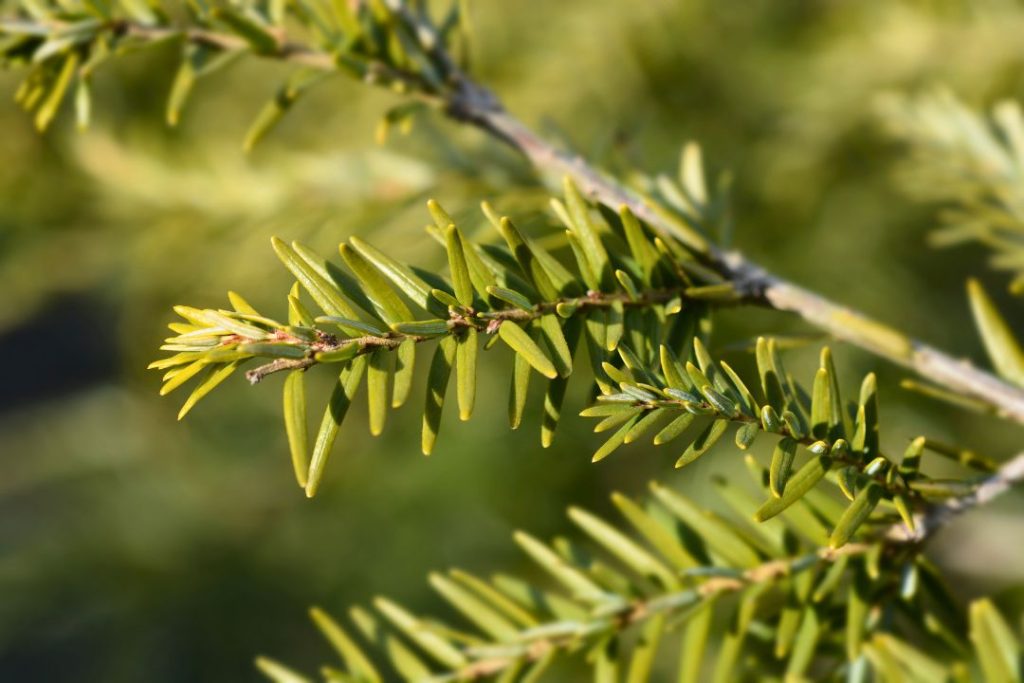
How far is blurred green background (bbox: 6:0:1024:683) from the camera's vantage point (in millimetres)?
780

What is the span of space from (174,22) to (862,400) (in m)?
0.37

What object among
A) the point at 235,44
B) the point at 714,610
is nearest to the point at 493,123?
the point at 235,44

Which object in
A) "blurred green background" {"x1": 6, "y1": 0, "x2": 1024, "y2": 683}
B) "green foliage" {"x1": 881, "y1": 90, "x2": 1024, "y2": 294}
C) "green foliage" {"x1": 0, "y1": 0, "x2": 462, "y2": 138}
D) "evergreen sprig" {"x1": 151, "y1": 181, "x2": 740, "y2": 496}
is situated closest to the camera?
"evergreen sprig" {"x1": 151, "y1": 181, "x2": 740, "y2": 496}

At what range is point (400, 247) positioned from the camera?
2.25 feet

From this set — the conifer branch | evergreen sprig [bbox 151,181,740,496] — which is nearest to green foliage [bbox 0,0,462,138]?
the conifer branch

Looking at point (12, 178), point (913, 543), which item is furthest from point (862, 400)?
point (12, 178)

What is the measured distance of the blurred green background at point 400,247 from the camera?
2.56 ft

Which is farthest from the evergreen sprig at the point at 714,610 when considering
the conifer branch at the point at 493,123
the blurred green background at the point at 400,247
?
the blurred green background at the point at 400,247

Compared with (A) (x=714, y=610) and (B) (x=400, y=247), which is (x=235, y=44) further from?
(A) (x=714, y=610)

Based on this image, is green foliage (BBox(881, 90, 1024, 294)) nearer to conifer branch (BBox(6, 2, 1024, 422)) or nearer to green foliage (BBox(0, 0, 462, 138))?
conifer branch (BBox(6, 2, 1024, 422))

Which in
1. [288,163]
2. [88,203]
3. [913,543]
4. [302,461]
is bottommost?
[913,543]

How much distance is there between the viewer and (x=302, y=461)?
12.6 inches

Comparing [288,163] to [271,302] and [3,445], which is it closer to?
[271,302]

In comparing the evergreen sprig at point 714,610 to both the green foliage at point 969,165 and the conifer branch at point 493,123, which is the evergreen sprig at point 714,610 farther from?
the green foliage at point 969,165
